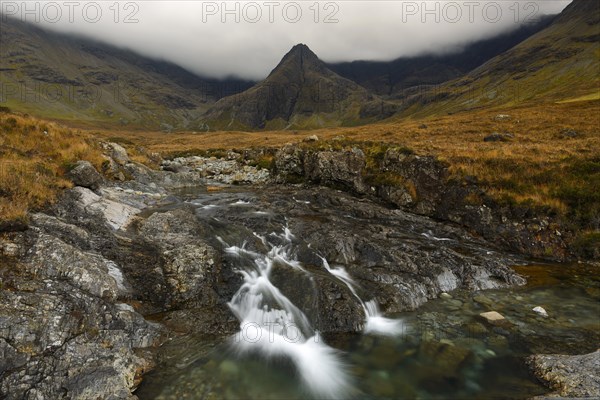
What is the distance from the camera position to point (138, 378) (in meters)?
7.96

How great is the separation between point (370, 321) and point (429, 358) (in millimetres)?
2445

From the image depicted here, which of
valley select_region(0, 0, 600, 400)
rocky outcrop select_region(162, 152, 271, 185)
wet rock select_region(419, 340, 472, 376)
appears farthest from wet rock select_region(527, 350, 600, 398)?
rocky outcrop select_region(162, 152, 271, 185)

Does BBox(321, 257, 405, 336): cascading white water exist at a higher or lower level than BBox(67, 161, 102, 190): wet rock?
lower

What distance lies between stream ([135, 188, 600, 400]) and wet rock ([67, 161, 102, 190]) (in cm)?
629

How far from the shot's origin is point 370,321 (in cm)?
1179

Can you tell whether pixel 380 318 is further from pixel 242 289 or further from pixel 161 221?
pixel 161 221

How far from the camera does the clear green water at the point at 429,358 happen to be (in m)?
8.40

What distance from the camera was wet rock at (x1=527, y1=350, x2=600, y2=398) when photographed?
7.85 m

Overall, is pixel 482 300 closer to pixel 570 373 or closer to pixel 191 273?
pixel 570 373

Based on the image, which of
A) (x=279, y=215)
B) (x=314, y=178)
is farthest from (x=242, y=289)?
(x=314, y=178)

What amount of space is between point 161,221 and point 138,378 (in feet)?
29.2

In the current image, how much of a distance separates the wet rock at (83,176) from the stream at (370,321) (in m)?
6.29

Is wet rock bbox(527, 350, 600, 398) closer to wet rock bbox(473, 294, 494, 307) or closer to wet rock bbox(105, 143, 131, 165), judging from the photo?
wet rock bbox(473, 294, 494, 307)

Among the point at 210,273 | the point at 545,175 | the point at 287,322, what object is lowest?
the point at 287,322
